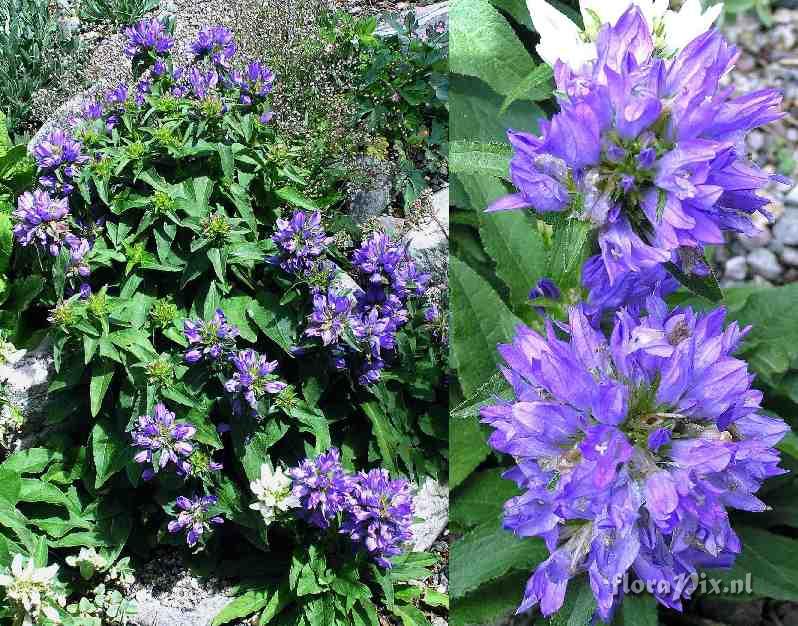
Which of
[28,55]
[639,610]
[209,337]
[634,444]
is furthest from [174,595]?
[28,55]

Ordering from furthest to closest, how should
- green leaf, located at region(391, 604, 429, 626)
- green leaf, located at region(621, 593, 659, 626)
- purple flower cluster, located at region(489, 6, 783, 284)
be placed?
green leaf, located at region(391, 604, 429, 626), green leaf, located at region(621, 593, 659, 626), purple flower cluster, located at region(489, 6, 783, 284)

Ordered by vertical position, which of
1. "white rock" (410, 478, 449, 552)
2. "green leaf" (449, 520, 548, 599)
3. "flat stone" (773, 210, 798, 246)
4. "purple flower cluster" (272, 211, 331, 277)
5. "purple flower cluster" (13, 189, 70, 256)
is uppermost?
"purple flower cluster" (13, 189, 70, 256)

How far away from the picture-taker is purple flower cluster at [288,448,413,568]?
192cm

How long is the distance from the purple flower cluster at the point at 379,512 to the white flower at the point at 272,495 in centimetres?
15

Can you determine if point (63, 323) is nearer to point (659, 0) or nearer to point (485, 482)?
point (485, 482)

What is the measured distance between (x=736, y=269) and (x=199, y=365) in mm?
1791

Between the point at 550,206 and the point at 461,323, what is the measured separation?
838 millimetres

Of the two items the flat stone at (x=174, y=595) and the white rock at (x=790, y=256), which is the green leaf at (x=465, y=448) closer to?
the flat stone at (x=174, y=595)

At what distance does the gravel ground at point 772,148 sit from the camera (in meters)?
2.68

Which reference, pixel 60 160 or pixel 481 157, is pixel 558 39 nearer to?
pixel 481 157

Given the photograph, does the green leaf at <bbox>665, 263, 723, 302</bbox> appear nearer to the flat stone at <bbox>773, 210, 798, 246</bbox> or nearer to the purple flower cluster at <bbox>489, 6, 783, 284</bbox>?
the purple flower cluster at <bbox>489, 6, 783, 284</bbox>

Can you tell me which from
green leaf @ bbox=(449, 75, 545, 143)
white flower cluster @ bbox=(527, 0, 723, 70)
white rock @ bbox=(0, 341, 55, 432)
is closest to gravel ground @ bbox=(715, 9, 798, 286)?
green leaf @ bbox=(449, 75, 545, 143)

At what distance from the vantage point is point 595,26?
1.21 m

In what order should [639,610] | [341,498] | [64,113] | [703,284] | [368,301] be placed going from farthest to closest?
[64,113] < [368,301] < [341,498] < [639,610] < [703,284]
